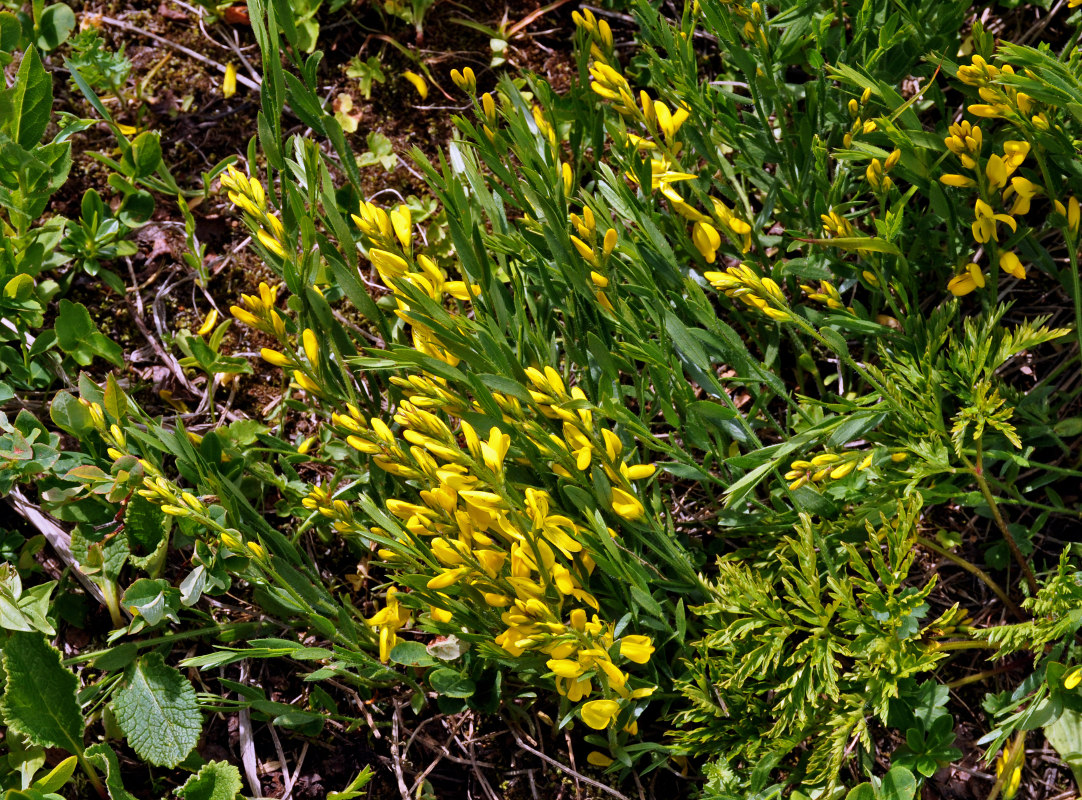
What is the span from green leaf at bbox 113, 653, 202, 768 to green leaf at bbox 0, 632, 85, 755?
0.11 meters

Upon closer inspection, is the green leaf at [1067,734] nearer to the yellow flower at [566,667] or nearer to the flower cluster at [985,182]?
the flower cluster at [985,182]

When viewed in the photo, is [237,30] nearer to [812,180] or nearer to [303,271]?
[303,271]

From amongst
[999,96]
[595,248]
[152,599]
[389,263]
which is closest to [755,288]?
[595,248]

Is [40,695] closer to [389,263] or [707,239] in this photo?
[389,263]

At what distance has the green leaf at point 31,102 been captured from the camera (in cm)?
213

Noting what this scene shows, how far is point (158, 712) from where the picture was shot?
81.8 inches

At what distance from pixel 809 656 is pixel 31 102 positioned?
6.46ft

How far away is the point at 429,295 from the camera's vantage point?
1.82 metres

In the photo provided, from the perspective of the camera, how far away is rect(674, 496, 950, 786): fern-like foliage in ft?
5.72

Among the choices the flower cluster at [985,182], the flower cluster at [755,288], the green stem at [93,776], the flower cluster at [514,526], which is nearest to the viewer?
the flower cluster at [514,526]

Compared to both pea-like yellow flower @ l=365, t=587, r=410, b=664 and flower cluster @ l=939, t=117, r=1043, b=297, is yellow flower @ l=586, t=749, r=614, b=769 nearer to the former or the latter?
pea-like yellow flower @ l=365, t=587, r=410, b=664

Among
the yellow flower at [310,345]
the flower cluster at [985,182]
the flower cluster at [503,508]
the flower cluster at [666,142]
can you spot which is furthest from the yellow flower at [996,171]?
the yellow flower at [310,345]

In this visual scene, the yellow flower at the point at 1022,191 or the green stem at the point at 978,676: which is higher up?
the yellow flower at the point at 1022,191

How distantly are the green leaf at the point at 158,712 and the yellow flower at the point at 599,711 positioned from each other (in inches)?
35.1
